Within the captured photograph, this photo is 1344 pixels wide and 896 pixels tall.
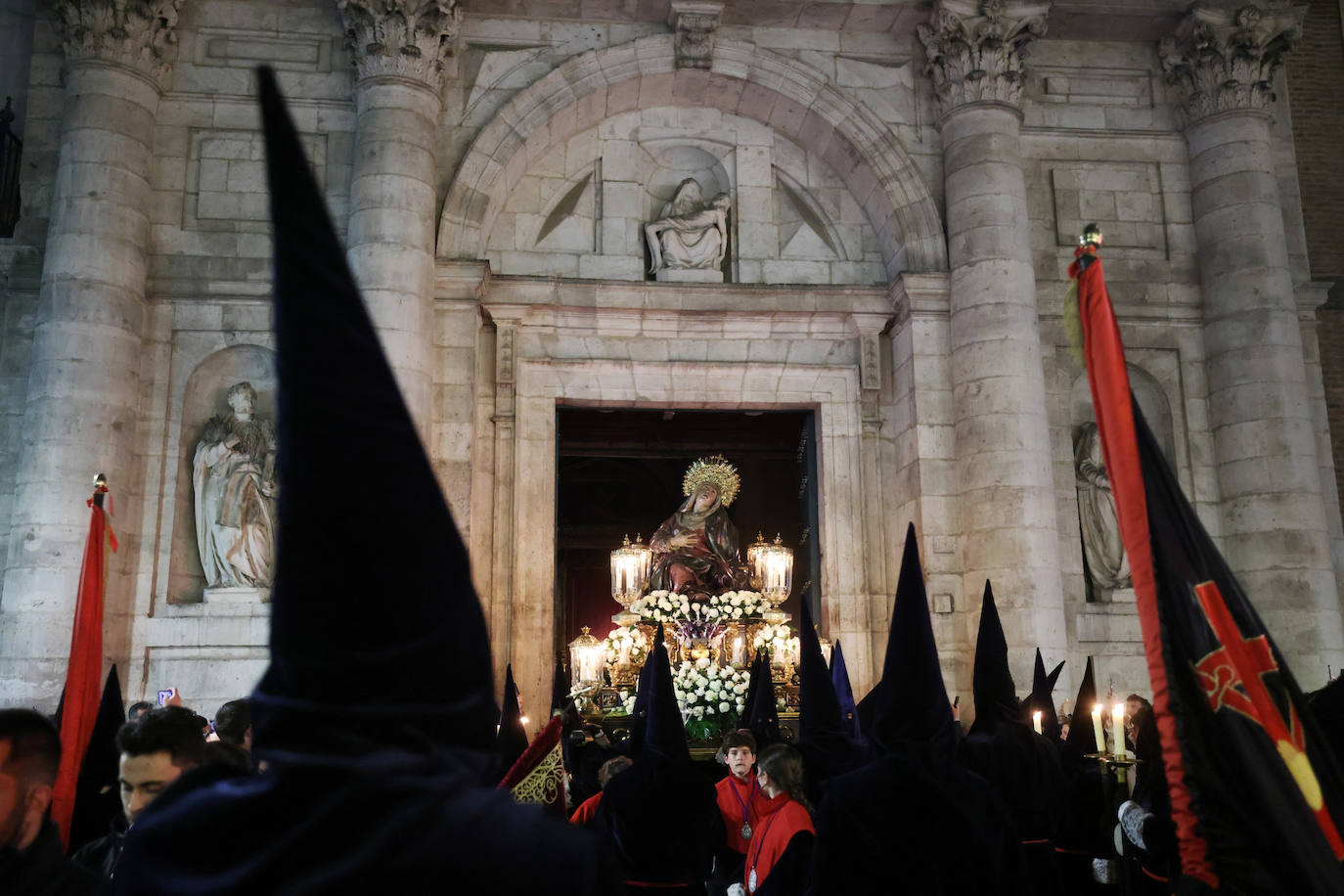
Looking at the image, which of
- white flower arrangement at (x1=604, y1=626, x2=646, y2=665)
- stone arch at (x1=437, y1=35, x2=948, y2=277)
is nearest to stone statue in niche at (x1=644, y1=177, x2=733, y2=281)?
stone arch at (x1=437, y1=35, x2=948, y2=277)

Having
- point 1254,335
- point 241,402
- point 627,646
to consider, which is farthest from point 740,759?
point 1254,335

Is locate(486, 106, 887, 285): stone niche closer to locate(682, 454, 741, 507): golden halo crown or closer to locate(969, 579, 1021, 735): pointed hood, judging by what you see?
locate(682, 454, 741, 507): golden halo crown

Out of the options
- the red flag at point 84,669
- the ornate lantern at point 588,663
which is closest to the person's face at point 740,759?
the red flag at point 84,669

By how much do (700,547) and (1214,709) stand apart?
10546 millimetres

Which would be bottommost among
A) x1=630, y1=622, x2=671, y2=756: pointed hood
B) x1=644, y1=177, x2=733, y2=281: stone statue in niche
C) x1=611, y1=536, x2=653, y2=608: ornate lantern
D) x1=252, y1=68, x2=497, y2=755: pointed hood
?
x1=630, y1=622, x2=671, y2=756: pointed hood

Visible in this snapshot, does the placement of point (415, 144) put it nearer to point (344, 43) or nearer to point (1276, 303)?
point (344, 43)

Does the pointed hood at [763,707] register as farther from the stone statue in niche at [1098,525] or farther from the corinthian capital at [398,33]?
the corinthian capital at [398,33]

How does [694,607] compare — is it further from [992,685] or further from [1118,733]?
[1118,733]

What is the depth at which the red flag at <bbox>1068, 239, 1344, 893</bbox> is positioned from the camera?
2.47 metres

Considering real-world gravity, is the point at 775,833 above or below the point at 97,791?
below

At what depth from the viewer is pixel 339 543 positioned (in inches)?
58.4

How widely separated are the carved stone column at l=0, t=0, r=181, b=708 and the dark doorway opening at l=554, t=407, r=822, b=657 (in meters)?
4.87

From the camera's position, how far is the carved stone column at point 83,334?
1086 centimetres

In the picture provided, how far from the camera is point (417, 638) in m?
1.49
